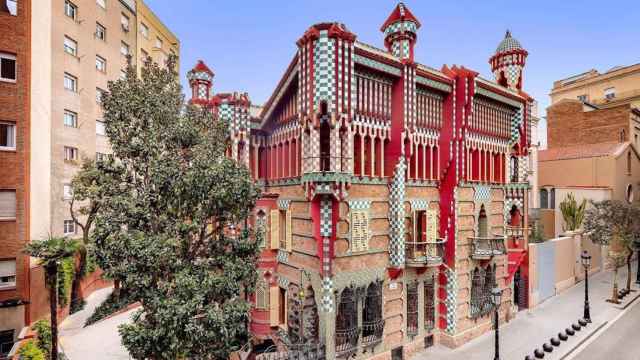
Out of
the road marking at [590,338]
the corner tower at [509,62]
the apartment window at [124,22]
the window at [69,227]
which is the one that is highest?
the apartment window at [124,22]

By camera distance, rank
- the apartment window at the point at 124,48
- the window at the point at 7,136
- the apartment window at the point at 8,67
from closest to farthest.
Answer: the window at the point at 7,136 → the apartment window at the point at 8,67 → the apartment window at the point at 124,48

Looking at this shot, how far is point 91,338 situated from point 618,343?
25695 mm

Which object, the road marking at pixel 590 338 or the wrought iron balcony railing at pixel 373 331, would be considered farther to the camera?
the road marking at pixel 590 338

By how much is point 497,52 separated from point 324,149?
1361 centimetres

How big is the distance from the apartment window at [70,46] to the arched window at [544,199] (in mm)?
39473

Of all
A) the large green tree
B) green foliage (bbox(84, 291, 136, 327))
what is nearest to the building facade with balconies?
the large green tree

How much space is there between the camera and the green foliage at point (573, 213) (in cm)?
2564

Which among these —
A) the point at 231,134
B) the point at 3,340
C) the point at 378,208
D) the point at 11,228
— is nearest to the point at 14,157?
the point at 11,228

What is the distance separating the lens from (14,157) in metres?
15.2

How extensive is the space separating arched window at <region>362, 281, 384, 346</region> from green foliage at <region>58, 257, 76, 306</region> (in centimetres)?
1577

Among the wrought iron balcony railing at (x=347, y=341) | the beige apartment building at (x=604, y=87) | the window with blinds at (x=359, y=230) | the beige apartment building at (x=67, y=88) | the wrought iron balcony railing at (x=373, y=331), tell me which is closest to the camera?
the wrought iron balcony railing at (x=347, y=341)

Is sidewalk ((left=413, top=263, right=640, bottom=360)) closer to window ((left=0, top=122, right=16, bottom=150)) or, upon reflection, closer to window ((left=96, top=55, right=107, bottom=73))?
window ((left=0, top=122, right=16, bottom=150))

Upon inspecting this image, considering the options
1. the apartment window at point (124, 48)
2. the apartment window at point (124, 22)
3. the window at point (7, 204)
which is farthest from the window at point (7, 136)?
the apartment window at point (124, 22)

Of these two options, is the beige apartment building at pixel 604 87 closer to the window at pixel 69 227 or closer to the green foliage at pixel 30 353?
the window at pixel 69 227
